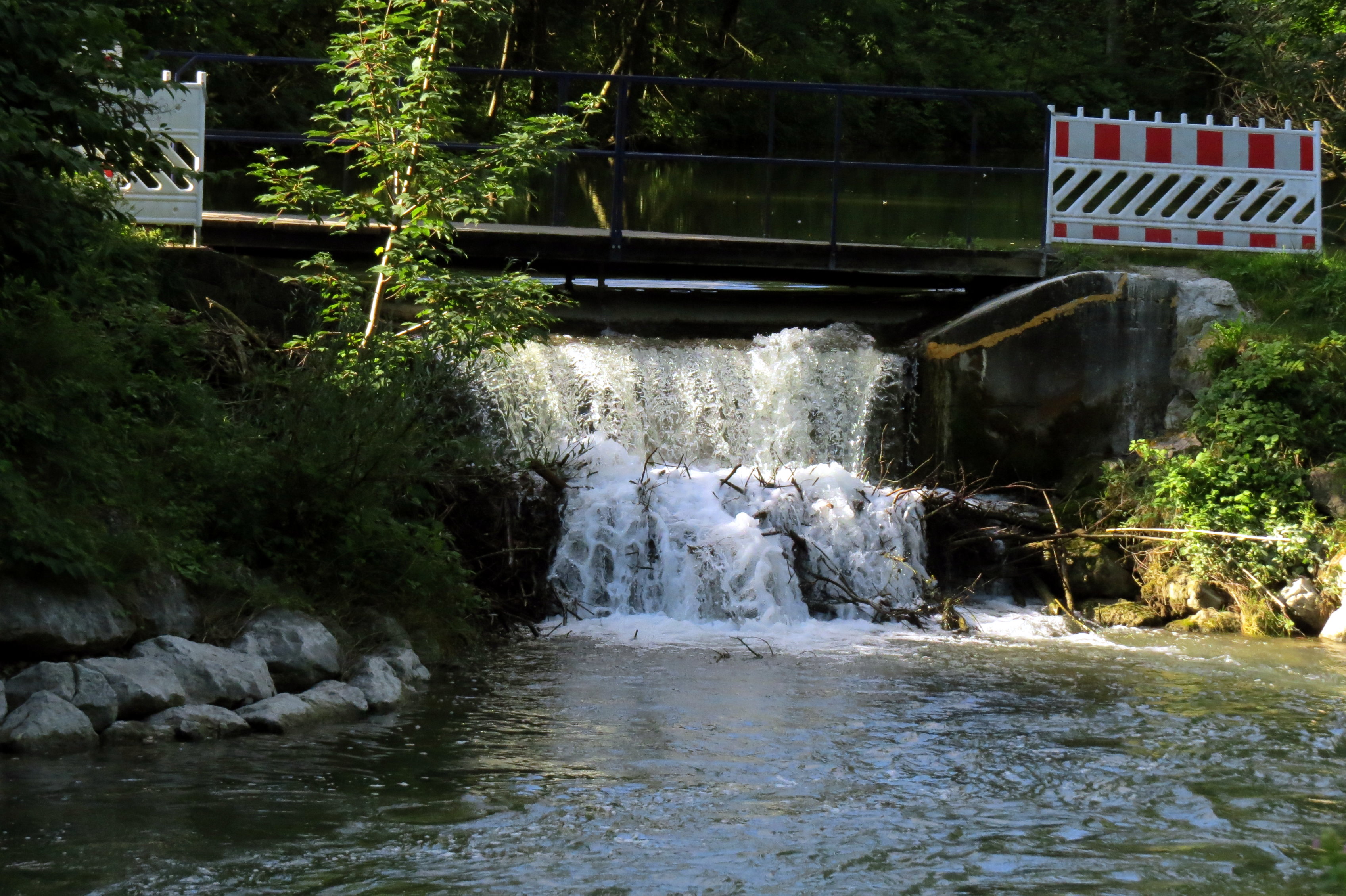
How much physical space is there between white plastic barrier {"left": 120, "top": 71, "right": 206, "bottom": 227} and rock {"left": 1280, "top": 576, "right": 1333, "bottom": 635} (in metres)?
8.98

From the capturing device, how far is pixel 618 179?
13305 mm

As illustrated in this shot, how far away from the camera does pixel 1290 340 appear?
1248 centimetres

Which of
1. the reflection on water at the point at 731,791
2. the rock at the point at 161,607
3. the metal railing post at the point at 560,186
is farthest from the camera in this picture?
the metal railing post at the point at 560,186

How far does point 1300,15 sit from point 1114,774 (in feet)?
56.0

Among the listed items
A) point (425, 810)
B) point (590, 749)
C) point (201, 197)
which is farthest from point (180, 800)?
point (201, 197)

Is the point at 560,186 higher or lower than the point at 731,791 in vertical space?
higher

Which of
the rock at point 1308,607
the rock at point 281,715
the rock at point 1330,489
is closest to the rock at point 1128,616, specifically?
the rock at point 1308,607

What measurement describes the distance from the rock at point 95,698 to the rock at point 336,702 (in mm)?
938

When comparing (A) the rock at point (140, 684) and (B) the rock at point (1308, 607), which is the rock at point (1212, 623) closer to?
(B) the rock at point (1308, 607)

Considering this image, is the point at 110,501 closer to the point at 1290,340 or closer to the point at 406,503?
the point at 406,503

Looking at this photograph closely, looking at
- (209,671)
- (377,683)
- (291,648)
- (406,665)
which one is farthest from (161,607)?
(406,665)

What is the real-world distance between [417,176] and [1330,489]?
7.31 metres

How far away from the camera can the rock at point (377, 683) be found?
764cm

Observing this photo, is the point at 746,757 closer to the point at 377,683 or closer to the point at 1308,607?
the point at 377,683
